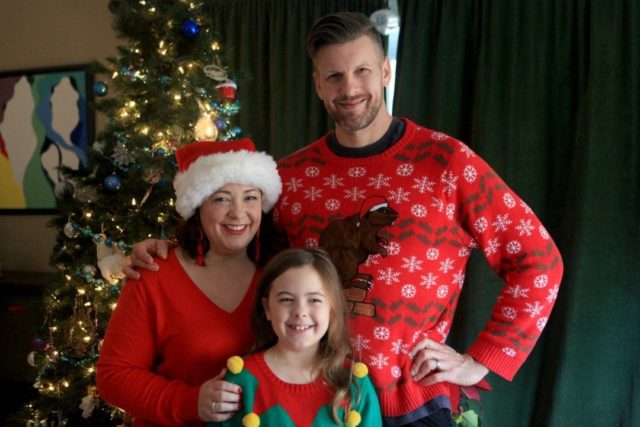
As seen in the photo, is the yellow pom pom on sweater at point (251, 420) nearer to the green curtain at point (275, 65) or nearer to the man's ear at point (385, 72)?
the man's ear at point (385, 72)

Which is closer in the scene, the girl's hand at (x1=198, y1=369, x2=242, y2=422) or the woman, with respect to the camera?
the girl's hand at (x1=198, y1=369, x2=242, y2=422)

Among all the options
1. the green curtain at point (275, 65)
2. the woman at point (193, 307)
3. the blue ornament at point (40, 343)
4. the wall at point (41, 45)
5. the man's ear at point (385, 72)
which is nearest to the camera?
the woman at point (193, 307)

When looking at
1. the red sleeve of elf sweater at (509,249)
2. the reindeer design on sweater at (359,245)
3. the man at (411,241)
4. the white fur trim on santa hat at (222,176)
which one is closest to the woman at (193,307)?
Result: the white fur trim on santa hat at (222,176)

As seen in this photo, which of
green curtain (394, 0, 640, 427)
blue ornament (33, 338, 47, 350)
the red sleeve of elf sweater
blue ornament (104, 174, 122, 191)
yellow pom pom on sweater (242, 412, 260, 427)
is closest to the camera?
yellow pom pom on sweater (242, 412, 260, 427)

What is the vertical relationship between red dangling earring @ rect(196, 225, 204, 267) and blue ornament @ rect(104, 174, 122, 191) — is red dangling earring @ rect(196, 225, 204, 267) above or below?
below

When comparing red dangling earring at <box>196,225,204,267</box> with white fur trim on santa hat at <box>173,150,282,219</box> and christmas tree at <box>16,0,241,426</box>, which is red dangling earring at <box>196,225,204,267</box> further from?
christmas tree at <box>16,0,241,426</box>

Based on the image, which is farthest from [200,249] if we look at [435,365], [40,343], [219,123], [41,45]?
[41,45]

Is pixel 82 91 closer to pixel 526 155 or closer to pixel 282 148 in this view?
pixel 282 148

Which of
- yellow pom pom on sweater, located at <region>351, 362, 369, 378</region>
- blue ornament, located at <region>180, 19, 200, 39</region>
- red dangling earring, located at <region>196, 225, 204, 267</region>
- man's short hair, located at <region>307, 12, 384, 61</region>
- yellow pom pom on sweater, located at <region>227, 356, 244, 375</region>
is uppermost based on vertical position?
blue ornament, located at <region>180, 19, 200, 39</region>

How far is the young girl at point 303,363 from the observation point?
4.22 feet

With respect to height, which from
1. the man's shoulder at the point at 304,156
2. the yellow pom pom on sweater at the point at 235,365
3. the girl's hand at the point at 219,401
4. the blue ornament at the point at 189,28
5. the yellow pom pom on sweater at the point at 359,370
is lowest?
the girl's hand at the point at 219,401

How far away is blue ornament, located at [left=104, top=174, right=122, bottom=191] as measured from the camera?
2.43 meters

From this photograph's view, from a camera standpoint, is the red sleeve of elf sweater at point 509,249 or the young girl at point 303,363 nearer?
the young girl at point 303,363

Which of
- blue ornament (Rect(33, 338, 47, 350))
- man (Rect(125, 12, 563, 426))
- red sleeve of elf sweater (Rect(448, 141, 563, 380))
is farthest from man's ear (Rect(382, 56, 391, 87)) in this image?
blue ornament (Rect(33, 338, 47, 350))
